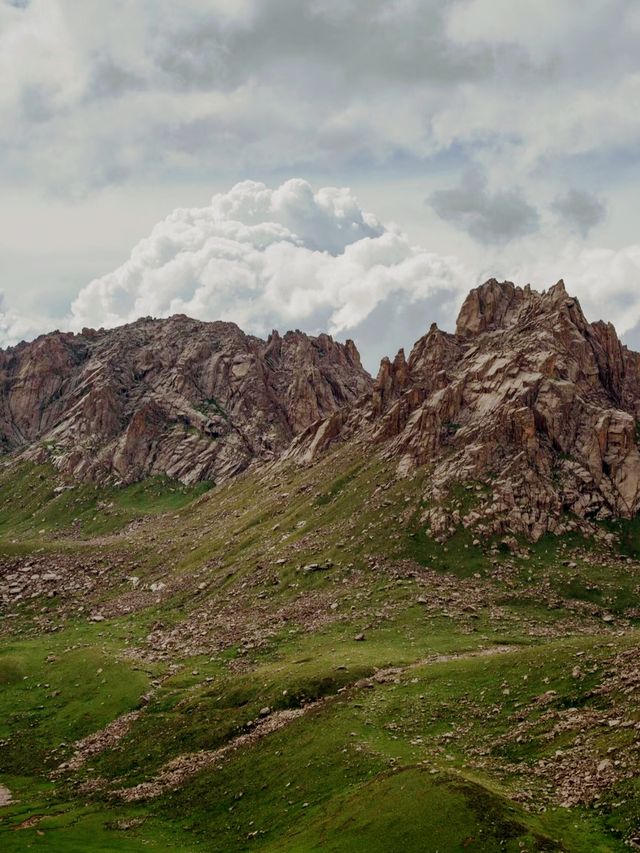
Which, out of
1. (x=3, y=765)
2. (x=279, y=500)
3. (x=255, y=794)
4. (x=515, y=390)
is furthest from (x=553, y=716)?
(x=279, y=500)

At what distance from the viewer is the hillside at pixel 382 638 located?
45.8 m

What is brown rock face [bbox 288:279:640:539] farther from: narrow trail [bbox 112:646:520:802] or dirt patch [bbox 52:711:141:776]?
dirt patch [bbox 52:711:141:776]

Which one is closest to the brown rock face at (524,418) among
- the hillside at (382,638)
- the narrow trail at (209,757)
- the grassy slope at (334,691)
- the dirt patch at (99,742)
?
the hillside at (382,638)

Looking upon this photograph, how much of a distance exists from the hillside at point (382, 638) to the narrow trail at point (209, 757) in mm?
394

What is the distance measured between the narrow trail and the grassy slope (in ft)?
3.51

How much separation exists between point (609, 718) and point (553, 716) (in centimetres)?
540

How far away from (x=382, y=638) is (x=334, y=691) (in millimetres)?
20298

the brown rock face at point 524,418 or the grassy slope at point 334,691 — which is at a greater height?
the brown rock face at point 524,418

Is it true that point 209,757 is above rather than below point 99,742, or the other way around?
above

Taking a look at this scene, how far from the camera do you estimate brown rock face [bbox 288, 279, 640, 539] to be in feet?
395

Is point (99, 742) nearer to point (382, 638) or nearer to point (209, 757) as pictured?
point (209, 757)

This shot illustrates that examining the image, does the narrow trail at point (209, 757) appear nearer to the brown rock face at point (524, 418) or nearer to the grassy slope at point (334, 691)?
the grassy slope at point (334, 691)

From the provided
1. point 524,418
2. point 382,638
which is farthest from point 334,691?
point 524,418

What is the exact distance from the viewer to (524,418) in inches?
5103
